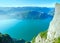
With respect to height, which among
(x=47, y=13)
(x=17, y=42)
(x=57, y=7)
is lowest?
(x=57, y=7)

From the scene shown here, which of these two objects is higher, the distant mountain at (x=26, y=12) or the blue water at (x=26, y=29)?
the distant mountain at (x=26, y=12)

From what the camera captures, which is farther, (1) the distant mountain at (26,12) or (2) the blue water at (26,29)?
(1) the distant mountain at (26,12)

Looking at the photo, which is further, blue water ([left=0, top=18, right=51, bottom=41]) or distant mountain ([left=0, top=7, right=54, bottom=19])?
distant mountain ([left=0, top=7, right=54, bottom=19])

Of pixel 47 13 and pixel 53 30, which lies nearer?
pixel 53 30

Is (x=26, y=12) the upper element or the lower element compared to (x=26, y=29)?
upper

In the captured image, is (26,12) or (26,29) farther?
(26,12)

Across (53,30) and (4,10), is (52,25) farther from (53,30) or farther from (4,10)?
(4,10)

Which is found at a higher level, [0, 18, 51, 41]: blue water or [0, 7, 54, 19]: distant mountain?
[0, 7, 54, 19]: distant mountain

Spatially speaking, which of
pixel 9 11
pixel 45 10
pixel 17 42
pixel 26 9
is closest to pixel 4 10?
pixel 9 11
